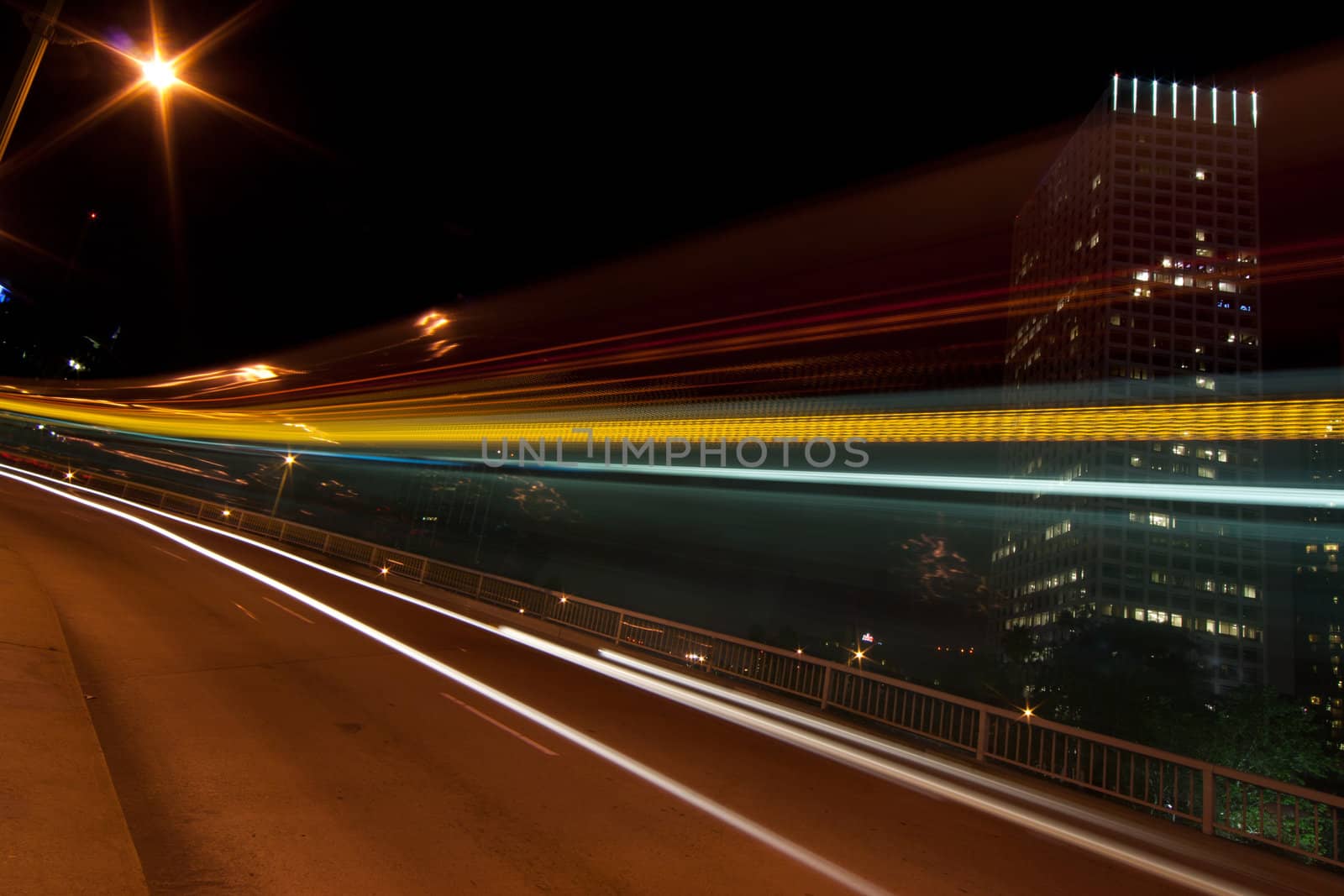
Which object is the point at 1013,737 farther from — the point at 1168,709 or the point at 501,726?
the point at 1168,709

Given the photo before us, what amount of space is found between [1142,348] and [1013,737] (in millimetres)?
100325

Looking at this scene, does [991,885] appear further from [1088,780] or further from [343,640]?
[343,640]

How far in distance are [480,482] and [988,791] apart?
138 feet

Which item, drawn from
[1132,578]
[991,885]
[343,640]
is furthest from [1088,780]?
[1132,578]

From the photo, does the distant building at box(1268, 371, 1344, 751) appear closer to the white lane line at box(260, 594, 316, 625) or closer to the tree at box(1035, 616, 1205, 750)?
the tree at box(1035, 616, 1205, 750)

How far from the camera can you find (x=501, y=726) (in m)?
7.80

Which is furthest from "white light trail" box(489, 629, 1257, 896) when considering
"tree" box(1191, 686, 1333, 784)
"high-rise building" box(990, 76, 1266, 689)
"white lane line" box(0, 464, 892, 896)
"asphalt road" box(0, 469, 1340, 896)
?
"high-rise building" box(990, 76, 1266, 689)

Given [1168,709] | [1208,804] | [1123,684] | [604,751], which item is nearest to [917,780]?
[1208,804]

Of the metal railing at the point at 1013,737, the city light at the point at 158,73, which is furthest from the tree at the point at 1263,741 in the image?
the city light at the point at 158,73

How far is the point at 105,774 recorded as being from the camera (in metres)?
4.71

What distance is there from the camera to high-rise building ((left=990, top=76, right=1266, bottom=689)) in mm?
75188

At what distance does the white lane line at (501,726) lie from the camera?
23.5 feet

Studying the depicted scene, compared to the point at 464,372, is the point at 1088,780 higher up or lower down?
lower down

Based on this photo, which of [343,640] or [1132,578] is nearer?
[343,640]
